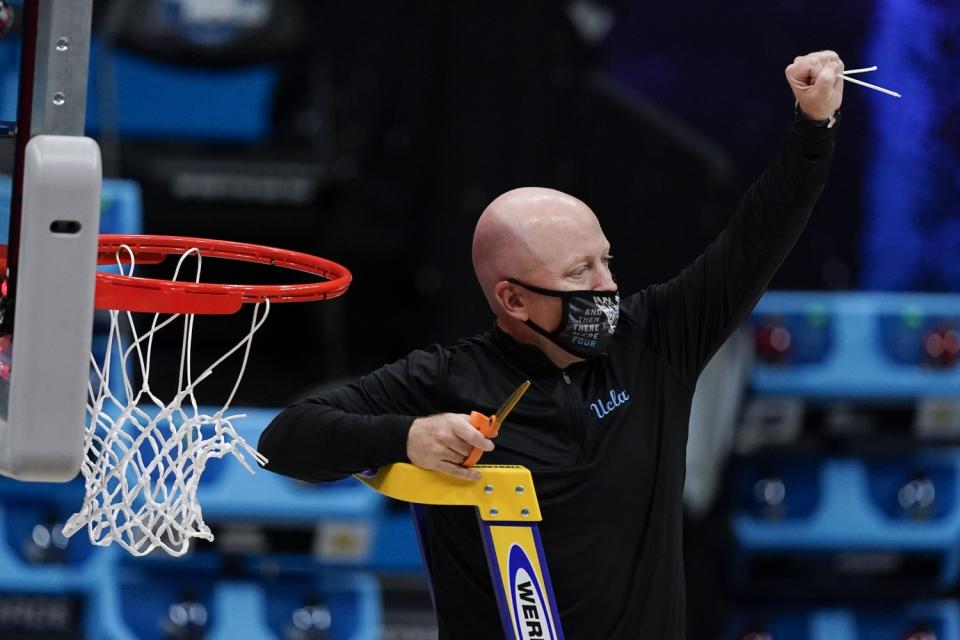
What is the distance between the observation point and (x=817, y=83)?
295cm

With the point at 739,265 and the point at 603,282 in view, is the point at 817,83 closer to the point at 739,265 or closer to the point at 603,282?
the point at 739,265

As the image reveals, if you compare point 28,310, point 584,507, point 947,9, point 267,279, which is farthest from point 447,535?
point 947,9

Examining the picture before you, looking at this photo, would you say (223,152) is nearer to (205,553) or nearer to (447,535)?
(205,553)

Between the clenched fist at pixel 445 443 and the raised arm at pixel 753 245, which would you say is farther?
the raised arm at pixel 753 245

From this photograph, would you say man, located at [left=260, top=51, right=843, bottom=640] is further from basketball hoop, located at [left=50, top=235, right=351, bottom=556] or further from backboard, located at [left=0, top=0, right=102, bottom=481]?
backboard, located at [left=0, top=0, right=102, bottom=481]

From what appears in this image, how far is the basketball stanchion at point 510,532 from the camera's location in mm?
2982

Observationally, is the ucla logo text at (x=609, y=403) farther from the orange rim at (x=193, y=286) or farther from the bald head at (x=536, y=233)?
the orange rim at (x=193, y=286)

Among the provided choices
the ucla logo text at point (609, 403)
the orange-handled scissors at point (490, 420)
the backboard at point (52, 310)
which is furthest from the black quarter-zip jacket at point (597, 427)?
the backboard at point (52, 310)

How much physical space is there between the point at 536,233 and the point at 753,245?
0.39 m

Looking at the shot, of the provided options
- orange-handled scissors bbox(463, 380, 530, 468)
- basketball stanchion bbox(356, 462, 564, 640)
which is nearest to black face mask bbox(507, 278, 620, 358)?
orange-handled scissors bbox(463, 380, 530, 468)

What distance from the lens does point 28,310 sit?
8.18 ft

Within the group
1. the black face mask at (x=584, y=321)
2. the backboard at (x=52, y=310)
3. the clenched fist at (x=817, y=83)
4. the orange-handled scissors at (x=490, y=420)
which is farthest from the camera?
the black face mask at (x=584, y=321)

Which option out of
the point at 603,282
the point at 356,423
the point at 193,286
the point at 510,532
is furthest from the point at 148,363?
the point at 603,282

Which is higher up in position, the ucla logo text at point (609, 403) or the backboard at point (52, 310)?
the backboard at point (52, 310)
